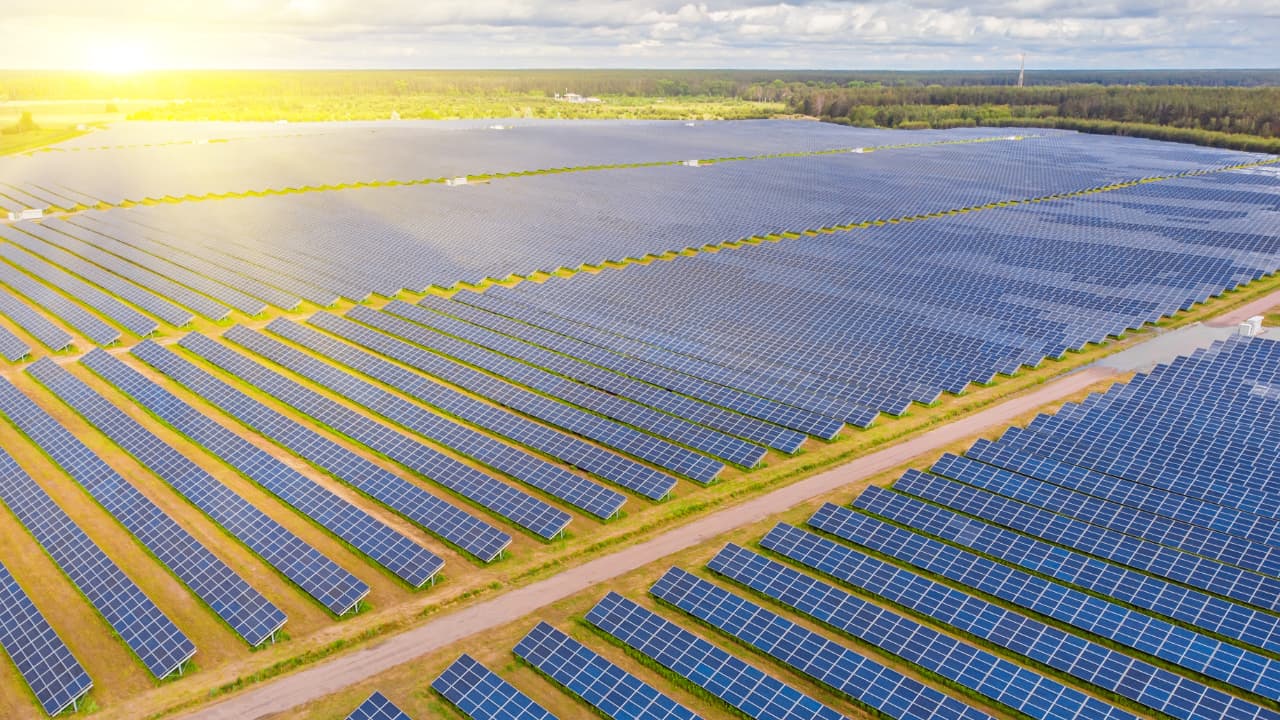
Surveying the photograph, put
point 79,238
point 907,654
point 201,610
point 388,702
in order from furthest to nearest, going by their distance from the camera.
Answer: point 79,238 < point 201,610 < point 907,654 < point 388,702

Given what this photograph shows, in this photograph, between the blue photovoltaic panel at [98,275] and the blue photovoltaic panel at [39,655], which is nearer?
the blue photovoltaic panel at [39,655]

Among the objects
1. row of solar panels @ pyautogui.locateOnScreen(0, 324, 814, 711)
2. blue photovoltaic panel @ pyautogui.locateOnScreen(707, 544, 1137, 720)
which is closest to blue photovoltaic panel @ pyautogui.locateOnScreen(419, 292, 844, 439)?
row of solar panels @ pyautogui.locateOnScreen(0, 324, 814, 711)

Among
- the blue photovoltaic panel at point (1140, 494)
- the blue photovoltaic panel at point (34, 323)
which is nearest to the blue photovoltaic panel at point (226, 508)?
the blue photovoltaic panel at point (34, 323)

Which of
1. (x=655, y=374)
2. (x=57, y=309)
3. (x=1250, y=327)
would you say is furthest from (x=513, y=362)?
(x=1250, y=327)

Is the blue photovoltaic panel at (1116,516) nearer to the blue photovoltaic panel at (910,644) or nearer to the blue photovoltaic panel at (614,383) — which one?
the blue photovoltaic panel at (614,383)

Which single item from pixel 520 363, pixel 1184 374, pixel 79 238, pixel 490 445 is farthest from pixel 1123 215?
pixel 79 238

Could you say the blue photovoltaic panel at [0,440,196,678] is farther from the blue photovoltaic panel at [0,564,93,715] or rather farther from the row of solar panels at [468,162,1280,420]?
the row of solar panels at [468,162,1280,420]

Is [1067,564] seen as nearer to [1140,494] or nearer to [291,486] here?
[1140,494]

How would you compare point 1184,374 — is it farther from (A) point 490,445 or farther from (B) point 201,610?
(B) point 201,610
